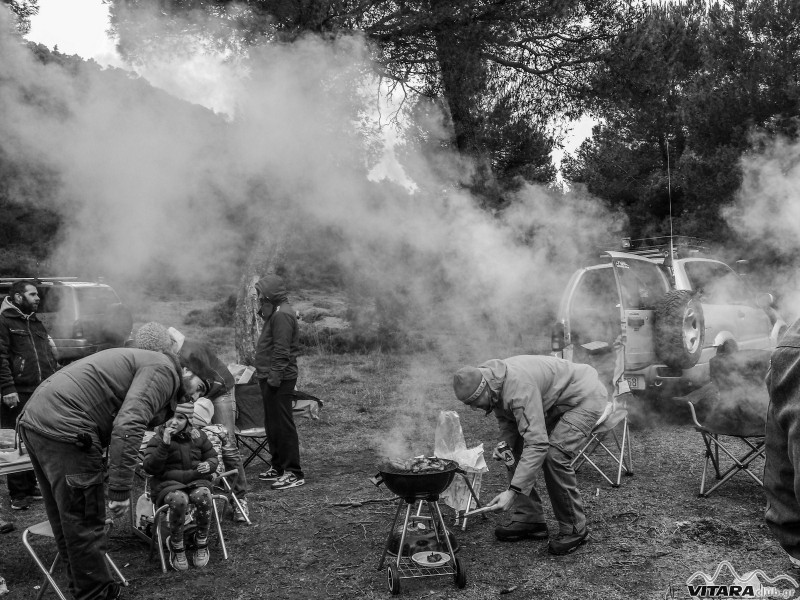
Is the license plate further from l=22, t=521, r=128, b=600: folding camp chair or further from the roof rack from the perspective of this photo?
l=22, t=521, r=128, b=600: folding camp chair

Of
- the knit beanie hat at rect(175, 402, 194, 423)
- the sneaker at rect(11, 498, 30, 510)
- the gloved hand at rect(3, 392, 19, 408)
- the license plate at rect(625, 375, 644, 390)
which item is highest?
the knit beanie hat at rect(175, 402, 194, 423)

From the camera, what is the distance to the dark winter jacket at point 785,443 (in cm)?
113

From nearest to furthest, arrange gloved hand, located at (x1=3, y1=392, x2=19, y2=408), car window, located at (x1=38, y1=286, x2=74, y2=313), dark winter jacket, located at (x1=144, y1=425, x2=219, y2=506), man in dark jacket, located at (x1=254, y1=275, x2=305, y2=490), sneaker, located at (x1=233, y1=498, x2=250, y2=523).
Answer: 1. dark winter jacket, located at (x1=144, y1=425, x2=219, y2=506)
2. sneaker, located at (x1=233, y1=498, x2=250, y2=523)
3. gloved hand, located at (x1=3, y1=392, x2=19, y2=408)
4. man in dark jacket, located at (x1=254, y1=275, x2=305, y2=490)
5. car window, located at (x1=38, y1=286, x2=74, y2=313)

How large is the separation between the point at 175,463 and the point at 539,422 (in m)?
2.35

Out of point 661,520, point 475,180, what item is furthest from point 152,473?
point 475,180

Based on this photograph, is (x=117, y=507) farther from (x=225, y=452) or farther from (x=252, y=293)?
(x=252, y=293)

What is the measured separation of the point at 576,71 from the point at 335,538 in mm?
7517

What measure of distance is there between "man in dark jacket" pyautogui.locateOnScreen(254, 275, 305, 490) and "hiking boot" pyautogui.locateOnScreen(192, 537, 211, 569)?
1.47 metres

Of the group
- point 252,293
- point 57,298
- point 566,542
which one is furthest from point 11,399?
point 57,298

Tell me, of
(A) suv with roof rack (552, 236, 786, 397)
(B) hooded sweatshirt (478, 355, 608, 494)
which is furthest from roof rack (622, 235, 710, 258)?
(B) hooded sweatshirt (478, 355, 608, 494)

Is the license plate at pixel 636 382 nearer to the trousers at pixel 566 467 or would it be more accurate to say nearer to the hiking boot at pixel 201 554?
the trousers at pixel 566 467

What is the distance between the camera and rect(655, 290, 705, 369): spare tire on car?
675cm

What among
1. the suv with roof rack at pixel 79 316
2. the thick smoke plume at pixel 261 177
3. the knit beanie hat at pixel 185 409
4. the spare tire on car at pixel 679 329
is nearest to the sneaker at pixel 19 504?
the knit beanie hat at pixel 185 409

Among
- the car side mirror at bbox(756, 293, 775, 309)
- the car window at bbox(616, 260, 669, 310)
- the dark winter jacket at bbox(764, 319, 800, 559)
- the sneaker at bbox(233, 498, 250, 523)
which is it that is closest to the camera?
the dark winter jacket at bbox(764, 319, 800, 559)
